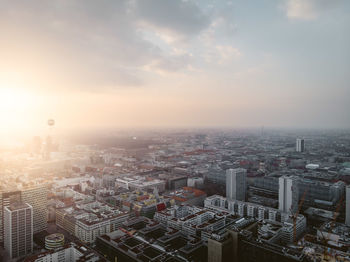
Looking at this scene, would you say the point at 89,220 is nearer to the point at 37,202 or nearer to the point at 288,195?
the point at 37,202

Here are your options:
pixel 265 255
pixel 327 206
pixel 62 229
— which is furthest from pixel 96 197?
pixel 327 206

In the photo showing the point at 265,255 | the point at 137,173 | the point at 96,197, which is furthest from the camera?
the point at 137,173

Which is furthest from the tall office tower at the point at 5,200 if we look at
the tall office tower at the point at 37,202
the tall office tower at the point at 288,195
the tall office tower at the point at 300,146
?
the tall office tower at the point at 300,146

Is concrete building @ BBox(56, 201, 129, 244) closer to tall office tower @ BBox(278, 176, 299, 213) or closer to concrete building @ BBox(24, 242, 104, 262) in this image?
concrete building @ BBox(24, 242, 104, 262)

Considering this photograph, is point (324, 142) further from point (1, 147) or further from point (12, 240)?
point (1, 147)

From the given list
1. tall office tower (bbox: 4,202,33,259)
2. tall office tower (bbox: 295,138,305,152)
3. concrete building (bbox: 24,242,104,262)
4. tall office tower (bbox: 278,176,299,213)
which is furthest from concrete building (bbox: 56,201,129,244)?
tall office tower (bbox: 295,138,305,152)
